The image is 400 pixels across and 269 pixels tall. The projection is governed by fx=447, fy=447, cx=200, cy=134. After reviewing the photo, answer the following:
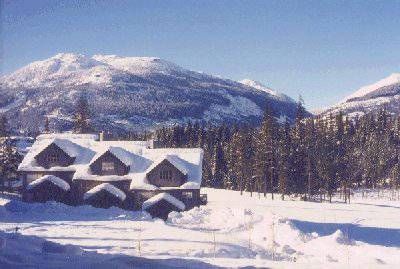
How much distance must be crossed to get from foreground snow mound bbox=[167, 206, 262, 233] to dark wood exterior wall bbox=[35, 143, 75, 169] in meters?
16.6

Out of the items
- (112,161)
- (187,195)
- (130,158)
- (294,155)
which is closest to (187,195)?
(187,195)

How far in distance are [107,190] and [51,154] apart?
892 cm

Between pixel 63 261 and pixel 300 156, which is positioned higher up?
pixel 300 156

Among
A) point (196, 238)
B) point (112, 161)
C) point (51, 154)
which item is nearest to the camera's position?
point (196, 238)

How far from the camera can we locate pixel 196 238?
29.0 m

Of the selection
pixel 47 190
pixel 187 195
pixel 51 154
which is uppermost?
pixel 51 154

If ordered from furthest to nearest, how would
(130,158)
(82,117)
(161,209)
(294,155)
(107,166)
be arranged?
(82,117)
(294,155)
(130,158)
(107,166)
(161,209)

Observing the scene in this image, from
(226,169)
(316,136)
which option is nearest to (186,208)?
(226,169)

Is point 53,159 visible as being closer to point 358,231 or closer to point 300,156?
point 358,231

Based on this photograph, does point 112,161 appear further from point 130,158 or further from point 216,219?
point 216,219

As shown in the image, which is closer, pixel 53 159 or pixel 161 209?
pixel 161 209

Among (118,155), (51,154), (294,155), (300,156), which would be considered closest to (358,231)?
(118,155)

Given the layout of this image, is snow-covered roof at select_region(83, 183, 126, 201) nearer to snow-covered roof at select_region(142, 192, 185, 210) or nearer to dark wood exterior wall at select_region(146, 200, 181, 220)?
snow-covered roof at select_region(142, 192, 185, 210)

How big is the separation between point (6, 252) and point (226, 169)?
8014 cm
